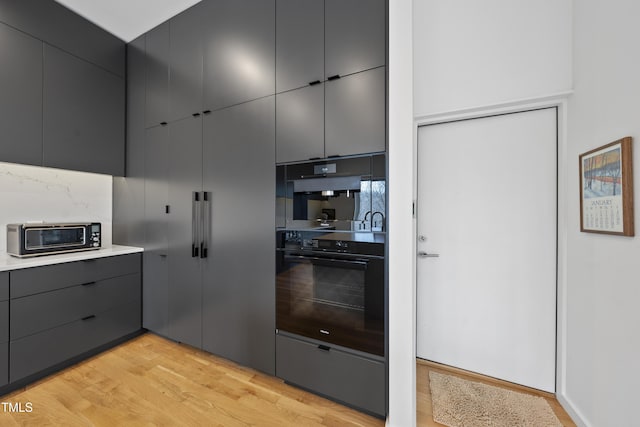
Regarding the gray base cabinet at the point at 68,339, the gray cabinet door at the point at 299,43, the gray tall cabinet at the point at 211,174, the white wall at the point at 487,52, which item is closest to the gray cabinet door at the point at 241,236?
the gray tall cabinet at the point at 211,174

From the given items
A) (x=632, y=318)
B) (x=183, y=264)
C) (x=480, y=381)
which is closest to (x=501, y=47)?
(x=632, y=318)

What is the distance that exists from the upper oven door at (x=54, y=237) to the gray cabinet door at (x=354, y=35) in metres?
2.66

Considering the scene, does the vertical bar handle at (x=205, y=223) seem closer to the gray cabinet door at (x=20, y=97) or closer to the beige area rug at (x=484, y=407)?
the gray cabinet door at (x=20, y=97)

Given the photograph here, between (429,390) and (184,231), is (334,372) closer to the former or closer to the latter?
(429,390)

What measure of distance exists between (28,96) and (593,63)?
4.07 metres

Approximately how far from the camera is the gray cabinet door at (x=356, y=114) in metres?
1.52

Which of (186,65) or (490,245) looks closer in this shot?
(490,245)

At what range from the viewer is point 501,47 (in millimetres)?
1826

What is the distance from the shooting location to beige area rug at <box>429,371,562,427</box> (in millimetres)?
1611

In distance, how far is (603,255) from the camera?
1.40 metres

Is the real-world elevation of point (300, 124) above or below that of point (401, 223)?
above

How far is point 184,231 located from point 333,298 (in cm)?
156

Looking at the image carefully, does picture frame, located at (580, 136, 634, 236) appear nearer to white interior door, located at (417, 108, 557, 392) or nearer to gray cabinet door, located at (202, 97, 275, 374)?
white interior door, located at (417, 108, 557, 392)

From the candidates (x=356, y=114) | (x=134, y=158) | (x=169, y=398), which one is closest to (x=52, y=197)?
(x=134, y=158)
